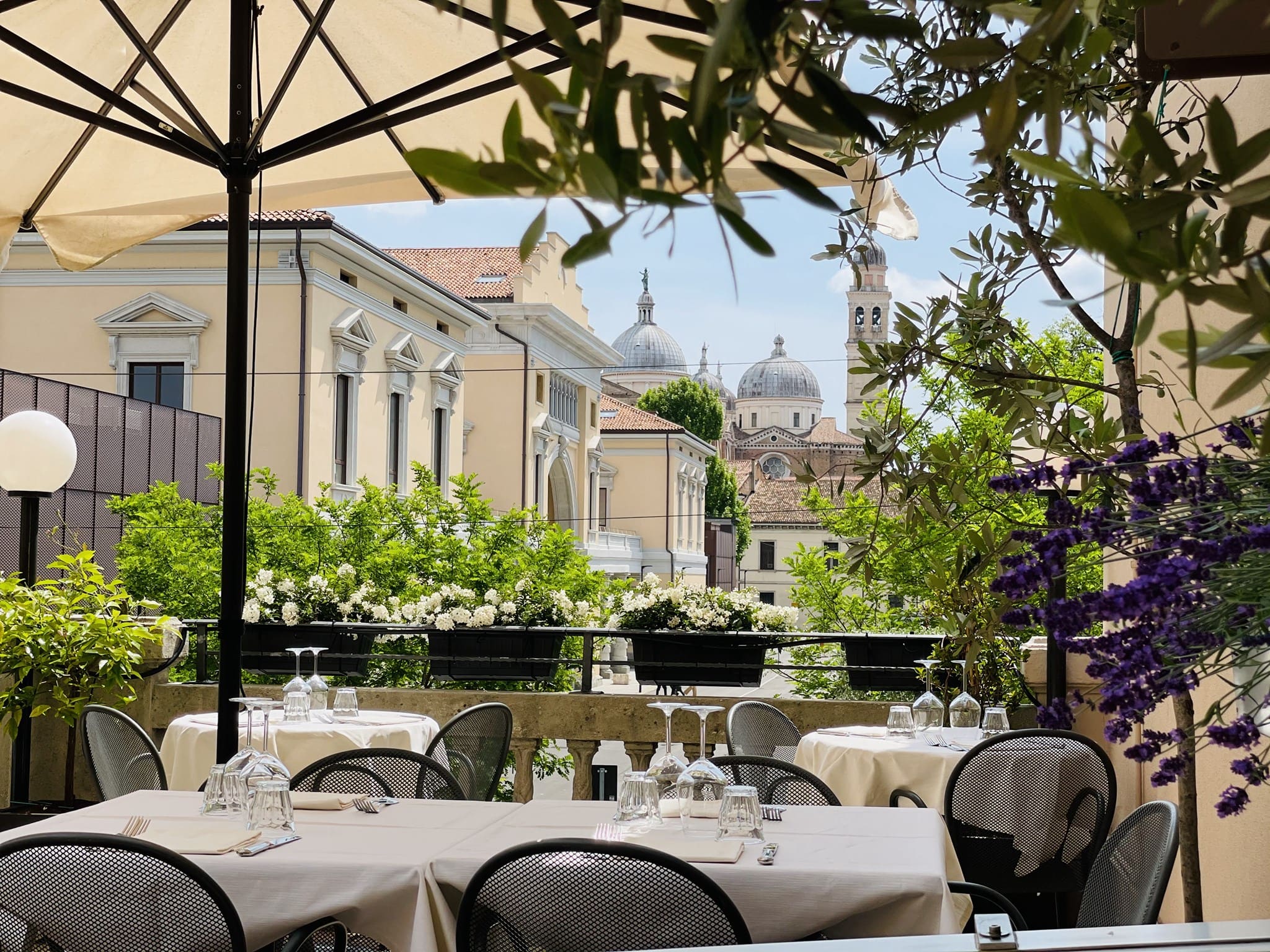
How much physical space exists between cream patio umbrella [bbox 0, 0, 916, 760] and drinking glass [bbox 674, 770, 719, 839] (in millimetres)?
1524

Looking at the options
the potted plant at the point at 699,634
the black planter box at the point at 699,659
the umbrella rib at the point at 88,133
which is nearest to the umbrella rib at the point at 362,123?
the umbrella rib at the point at 88,133

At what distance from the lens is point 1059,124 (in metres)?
0.62

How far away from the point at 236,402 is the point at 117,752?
6.97ft

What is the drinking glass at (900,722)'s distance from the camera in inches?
231

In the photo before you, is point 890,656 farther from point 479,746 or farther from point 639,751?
point 479,746

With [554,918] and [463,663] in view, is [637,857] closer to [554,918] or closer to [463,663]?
[554,918]

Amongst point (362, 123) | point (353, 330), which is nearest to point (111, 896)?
point (362, 123)

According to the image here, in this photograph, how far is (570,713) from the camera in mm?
7137

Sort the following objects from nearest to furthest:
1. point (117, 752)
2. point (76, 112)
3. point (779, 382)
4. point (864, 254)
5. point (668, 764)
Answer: point (864, 254)
point (668, 764)
point (76, 112)
point (117, 752)
point (779, 382)

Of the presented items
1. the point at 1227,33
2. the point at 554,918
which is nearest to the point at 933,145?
the point at 1227,33

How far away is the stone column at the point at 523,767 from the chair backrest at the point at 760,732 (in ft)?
5.03

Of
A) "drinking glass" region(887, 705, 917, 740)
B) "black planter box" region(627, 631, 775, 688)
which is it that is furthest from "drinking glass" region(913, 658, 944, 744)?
"black planter box" region(627, 631, 775, 688)

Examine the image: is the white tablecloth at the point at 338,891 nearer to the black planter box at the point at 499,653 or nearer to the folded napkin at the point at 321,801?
the folded napkin at the point at 321,801

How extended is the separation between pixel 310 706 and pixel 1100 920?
3.99 meters
